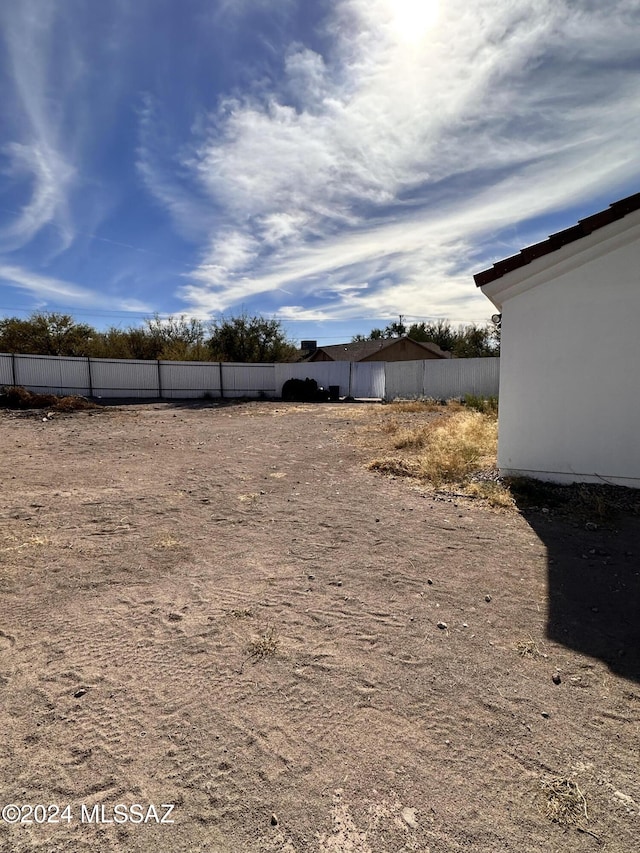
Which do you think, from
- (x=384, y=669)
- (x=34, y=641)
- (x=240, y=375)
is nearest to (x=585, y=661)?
(x=384, y=669)

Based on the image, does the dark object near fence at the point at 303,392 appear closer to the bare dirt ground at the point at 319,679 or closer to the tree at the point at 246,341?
the tree at the point at 246,341

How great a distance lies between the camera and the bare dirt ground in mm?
1529

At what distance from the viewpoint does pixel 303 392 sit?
22.7 m

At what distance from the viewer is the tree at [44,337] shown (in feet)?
78.1

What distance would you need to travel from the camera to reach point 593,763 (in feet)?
5.72

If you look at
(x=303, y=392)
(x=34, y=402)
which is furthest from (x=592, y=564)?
(x=303, y=392)

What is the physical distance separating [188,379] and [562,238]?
20.7m

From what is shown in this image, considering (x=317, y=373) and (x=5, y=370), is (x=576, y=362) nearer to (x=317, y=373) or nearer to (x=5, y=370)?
(x=317, y=373)

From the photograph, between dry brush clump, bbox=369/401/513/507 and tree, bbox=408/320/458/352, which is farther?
tree, bbox=408/320/458/352

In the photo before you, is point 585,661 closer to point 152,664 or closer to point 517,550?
point 517,550

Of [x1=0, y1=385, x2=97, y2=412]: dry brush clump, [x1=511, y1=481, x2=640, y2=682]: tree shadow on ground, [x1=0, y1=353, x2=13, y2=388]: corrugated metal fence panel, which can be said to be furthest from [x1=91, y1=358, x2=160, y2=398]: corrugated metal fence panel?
[x1=511, y1=481, x2=640, y2=682]: tree shadow on ground

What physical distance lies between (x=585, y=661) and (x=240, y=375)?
75.1ft

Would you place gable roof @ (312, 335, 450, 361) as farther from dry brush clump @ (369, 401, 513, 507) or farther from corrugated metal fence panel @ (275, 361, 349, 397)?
dry brush clump @ (369, 401, 513, 507)

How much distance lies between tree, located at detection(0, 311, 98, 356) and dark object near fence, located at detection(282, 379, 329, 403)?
12297mm
